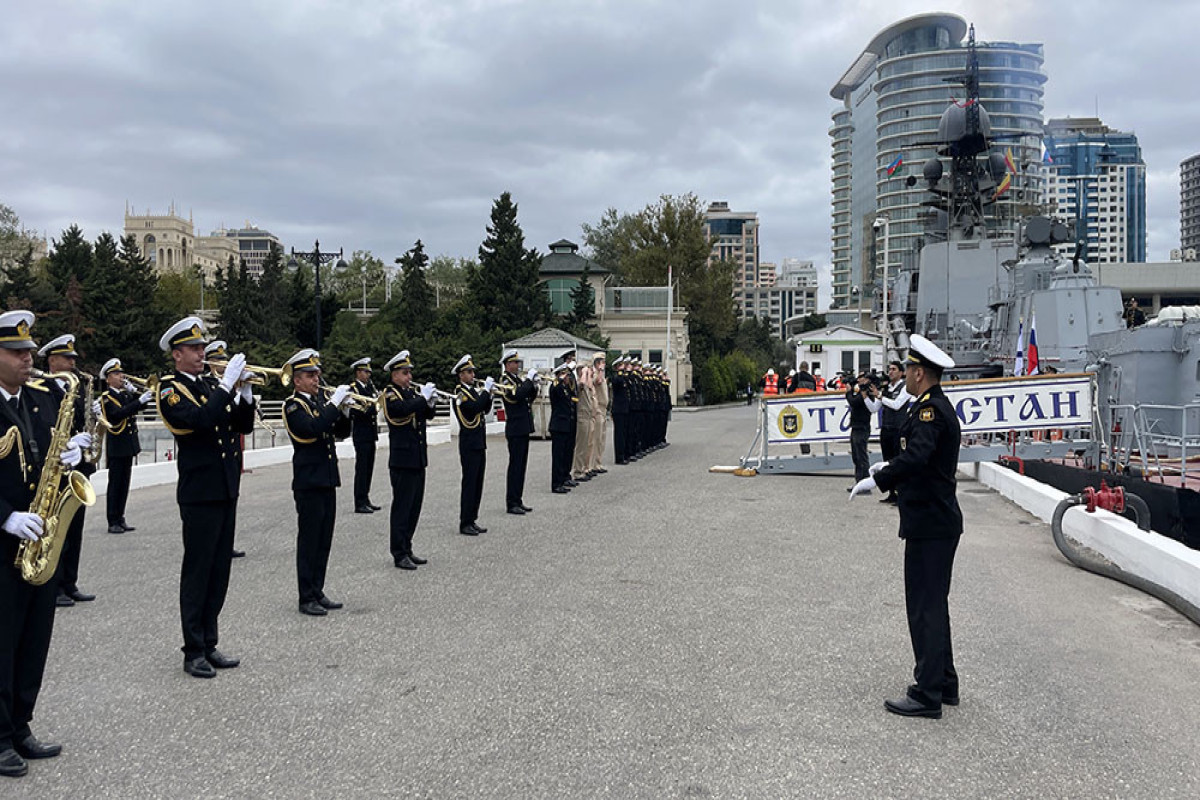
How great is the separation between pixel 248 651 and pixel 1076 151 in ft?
222

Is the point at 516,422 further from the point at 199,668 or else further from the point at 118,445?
the point at 199,668

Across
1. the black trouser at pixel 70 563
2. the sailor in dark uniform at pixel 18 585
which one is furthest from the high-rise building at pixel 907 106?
the sailor in dark uniform at pixel 18 585

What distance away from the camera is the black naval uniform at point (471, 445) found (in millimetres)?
10305

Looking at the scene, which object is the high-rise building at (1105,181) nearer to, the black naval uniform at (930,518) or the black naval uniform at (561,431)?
the black naval uniform at (561,431)

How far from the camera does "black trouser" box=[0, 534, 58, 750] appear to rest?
13.4 feet

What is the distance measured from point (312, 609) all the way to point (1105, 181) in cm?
7941

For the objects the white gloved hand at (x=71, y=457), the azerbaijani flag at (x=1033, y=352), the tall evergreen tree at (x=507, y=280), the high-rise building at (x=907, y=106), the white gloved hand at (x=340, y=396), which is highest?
the high-rise building at (x=907, y=106)

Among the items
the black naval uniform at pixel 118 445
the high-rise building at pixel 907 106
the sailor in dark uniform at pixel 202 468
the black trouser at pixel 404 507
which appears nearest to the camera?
the sailor in dark uniform at pixel 202 468

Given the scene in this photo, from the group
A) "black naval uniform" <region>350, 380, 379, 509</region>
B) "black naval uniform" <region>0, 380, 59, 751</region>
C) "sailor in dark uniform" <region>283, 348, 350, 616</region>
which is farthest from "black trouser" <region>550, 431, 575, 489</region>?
"black naval uniform" <region>0, 380, 59, 751</region>

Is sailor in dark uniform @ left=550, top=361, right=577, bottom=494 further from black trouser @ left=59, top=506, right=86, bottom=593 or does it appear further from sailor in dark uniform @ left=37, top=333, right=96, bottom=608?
Result: black trouser @ left=59, top=506, right=86, bottom=593

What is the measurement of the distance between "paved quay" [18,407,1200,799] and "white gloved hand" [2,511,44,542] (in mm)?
1067

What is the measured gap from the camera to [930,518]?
193 inches

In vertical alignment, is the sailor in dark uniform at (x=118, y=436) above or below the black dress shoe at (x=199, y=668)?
above

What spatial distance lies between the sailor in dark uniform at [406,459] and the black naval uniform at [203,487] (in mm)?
2851
